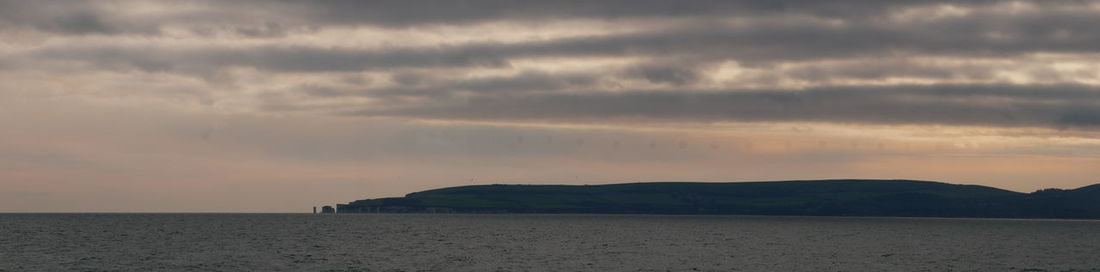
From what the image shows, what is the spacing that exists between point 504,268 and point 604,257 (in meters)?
25.1

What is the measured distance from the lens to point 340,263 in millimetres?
123062

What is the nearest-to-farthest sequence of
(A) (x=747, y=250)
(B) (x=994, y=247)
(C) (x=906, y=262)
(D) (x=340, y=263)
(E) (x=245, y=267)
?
(E) (x=245, y=267), (D) (x=340, y=263), (C) (x=906, y=262), (A) (x=747, y=250), (B) (x=994, y=247)

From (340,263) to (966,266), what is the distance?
74.9 m

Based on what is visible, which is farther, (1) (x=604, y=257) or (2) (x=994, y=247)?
(2) (x=994, y=247)

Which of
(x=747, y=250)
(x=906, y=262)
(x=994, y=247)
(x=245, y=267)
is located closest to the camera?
(x=245, y=267)

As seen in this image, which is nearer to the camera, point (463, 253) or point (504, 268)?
point (504, 268)

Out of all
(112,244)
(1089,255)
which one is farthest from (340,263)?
(1089,255)

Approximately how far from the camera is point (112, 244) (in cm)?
16938

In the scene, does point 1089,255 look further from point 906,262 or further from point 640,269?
point 640,269

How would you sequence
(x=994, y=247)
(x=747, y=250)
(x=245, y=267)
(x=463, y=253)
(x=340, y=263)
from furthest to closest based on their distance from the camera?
(x=994, y=247) < (x=747, y=250) < (x=463, y=253) < (x=340, y=263) < (x=245, y=267)

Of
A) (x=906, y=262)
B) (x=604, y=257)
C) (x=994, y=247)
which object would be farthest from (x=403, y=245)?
(x=994, y=247)

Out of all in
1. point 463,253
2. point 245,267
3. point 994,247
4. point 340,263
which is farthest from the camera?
point 994,247

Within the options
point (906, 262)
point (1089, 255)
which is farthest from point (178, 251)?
point (1089, 255)

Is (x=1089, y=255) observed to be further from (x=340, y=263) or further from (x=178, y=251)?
(x=178, y=251)
